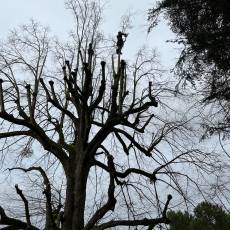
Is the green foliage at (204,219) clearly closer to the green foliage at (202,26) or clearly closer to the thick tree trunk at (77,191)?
the thick tree trunk at (77,191)

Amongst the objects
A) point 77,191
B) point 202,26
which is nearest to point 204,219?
point 202,26

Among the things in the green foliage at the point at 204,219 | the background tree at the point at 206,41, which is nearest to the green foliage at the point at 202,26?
the background tree at the point at 206,41

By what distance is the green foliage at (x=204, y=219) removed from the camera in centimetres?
1833

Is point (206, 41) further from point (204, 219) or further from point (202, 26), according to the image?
point (204, 219)

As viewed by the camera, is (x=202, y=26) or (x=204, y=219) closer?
(x=202, y=26)

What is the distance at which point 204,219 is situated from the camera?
18.6 m

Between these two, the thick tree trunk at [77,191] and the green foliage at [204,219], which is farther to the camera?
the green foliage at [204,219]

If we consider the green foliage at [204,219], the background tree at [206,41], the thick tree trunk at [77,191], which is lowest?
the thick tree trunk at [77,191]

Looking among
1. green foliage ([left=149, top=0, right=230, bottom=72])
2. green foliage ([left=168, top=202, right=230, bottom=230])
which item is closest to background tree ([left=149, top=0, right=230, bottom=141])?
green foliage ([left=149, top=0, right=230, bottom=72])

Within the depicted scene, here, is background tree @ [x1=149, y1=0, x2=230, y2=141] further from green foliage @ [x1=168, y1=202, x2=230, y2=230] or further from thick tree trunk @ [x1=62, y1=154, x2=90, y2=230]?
green foliage @ [x1=168, y1=202, x2=230, y2=230]

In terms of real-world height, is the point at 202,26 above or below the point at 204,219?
below

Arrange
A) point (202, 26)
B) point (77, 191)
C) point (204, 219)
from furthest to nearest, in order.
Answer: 1. point (204, 219)
2. point (202, 26)
3. point (77, 191)

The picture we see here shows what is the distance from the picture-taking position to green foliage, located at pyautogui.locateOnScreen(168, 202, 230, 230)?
18328 mm

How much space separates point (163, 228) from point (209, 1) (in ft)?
13.3
